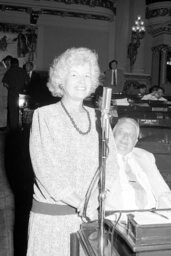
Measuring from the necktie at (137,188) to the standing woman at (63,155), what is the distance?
0.49 m

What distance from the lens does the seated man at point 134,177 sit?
6.77 ft

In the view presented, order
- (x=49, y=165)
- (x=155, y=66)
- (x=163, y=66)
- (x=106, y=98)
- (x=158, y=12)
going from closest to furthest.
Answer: (x=106, y=98) → (x=49, y=165) → (x=158, y=12) → (x=163, y=66) → (x=155, y=66)

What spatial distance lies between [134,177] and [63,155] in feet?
2.40

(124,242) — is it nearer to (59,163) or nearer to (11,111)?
(59,163)

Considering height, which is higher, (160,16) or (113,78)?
(160,16)

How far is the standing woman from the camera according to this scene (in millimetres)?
1514

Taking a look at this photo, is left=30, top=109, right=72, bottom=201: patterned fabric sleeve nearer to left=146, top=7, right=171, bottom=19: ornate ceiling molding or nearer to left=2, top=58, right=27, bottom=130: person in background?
left=2, top=58, right=27, bottom=130: person in background

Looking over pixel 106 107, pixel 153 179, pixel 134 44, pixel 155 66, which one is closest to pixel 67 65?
pixel 106 107

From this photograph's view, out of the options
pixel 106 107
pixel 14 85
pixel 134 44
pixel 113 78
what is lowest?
pixel 106 107

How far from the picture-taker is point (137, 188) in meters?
2.10

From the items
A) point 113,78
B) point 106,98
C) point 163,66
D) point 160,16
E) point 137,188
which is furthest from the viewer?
point 163,66

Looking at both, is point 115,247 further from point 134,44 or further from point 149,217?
point 134,44

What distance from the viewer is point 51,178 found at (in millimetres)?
1503

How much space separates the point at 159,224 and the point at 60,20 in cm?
1224
